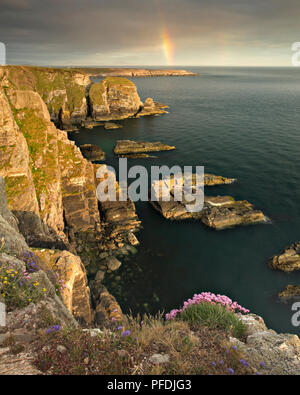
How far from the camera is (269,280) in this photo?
86.5 feet

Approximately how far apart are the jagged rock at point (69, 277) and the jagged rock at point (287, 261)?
2141 cm

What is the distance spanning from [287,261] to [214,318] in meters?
24.4

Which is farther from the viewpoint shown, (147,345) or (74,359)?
(147,345)

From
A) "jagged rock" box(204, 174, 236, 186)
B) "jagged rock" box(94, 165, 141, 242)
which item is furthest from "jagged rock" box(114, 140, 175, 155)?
"jagged rock" box(94, 165, 141, 242)

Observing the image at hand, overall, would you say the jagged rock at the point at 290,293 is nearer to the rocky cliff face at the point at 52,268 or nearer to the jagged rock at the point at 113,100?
the rocky cliff face at the point at 52,268

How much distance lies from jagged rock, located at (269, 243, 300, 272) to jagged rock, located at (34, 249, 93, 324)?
70.2 ft

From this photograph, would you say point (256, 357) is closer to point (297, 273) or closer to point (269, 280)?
point (269, 280)

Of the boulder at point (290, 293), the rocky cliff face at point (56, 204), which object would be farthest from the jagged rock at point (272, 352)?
the boulder at point (290, 293)

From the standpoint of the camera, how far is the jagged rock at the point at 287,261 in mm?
27109

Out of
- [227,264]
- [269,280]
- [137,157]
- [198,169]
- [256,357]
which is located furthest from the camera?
Result: [137,157]

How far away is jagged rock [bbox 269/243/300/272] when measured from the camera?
27109 millimetres

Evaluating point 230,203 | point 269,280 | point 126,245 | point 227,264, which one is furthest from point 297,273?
point 126,245
